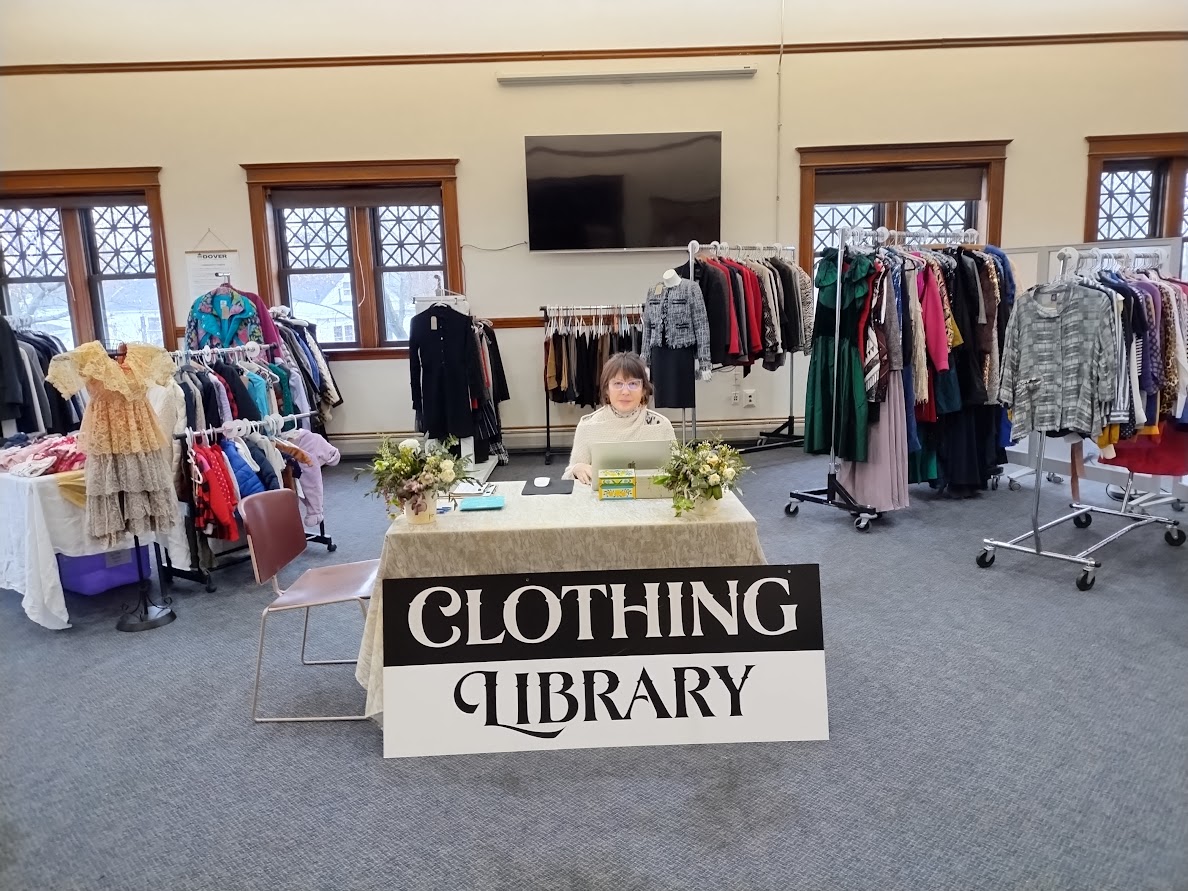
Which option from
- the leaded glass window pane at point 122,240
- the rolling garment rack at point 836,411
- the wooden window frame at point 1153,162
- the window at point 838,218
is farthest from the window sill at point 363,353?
the wooden window frame at point 1153,162

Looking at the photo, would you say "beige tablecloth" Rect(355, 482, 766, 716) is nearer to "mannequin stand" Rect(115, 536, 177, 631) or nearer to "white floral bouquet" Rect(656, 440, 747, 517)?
"white floral bouquet" Rect(656, 440, 747, 517)

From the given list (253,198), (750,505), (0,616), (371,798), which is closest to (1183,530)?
(750,505)

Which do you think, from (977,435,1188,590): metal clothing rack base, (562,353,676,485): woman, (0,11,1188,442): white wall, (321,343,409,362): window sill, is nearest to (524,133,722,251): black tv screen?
(0,11,1188,442): white wall

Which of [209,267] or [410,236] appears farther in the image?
[410,236]

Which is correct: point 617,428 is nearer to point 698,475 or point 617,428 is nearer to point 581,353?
point 698,475

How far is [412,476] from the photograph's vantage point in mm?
2305

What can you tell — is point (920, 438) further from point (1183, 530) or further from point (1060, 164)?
point (1060, 164)

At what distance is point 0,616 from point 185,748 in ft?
5.85

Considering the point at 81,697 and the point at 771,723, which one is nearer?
the point at 771,723

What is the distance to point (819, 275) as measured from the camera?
424 cm

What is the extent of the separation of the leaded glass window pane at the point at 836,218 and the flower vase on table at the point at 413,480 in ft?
16.8

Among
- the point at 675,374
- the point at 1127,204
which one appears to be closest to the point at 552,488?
the point at 675,374

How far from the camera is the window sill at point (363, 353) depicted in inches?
256

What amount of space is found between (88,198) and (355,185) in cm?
217
